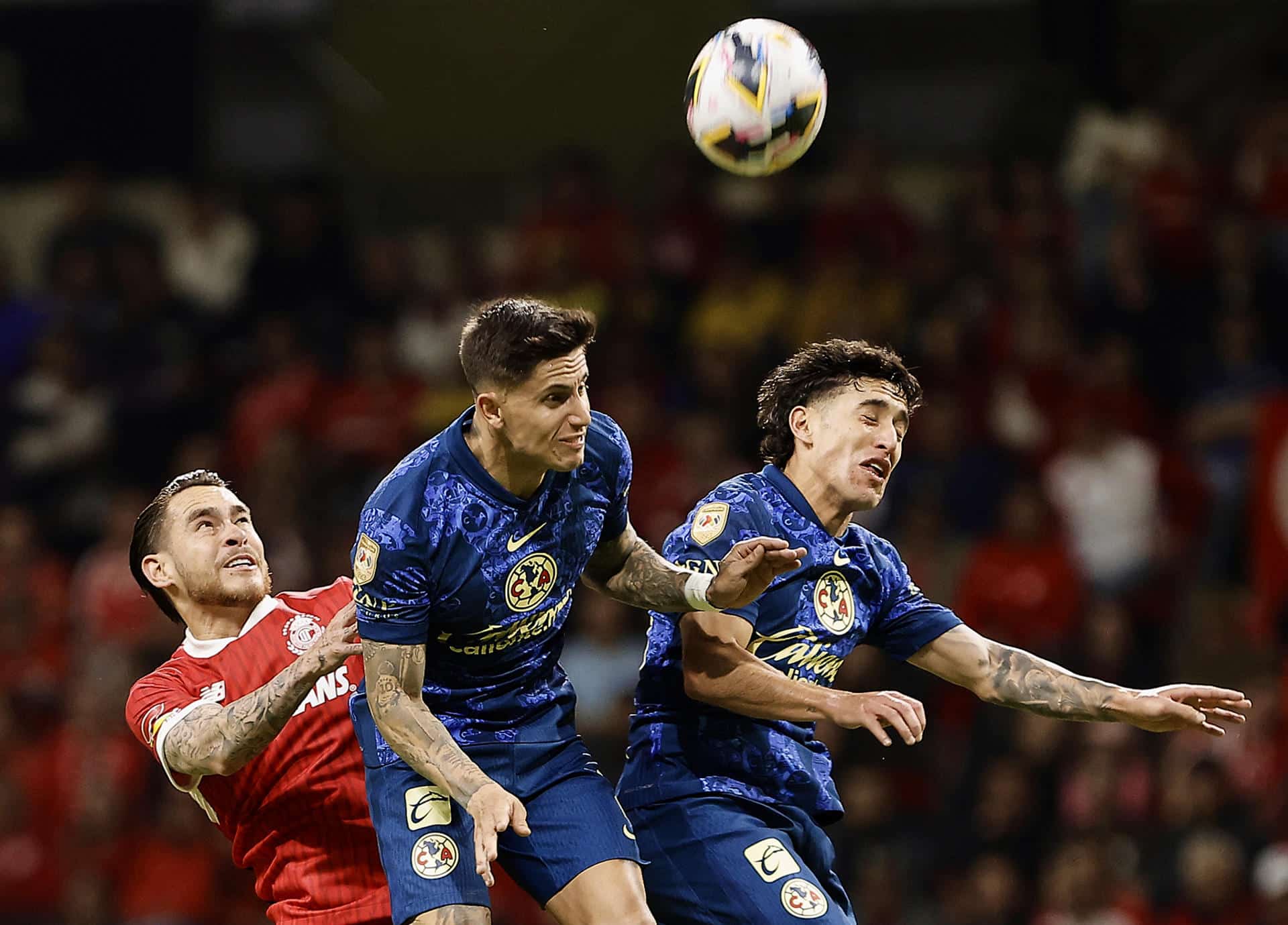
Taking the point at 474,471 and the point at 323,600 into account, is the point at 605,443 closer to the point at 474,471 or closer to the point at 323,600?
the point at 474,471

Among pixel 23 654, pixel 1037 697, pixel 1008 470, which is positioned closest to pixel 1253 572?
pixel 1008 470

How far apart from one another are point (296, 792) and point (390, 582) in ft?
3.30

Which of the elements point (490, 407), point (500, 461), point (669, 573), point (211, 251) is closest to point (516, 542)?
point (500, 461)

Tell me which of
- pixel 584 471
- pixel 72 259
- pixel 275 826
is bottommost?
pixel 275 826

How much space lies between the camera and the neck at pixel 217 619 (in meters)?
5.73

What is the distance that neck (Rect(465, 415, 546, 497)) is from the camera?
493cm

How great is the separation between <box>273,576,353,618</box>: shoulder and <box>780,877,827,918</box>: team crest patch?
1628mm

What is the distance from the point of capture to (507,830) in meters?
5.04

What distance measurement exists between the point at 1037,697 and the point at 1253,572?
5.15 meters

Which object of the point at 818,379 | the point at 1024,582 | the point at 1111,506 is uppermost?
the point at 1111,506

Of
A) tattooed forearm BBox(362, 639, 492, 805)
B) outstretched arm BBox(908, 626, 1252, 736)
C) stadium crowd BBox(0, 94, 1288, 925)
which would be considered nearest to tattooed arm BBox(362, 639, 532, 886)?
tattooed forearm BBox(362, 639, 492, 805)

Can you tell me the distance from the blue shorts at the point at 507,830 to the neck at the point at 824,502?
3.23 feet

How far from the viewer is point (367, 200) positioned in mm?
14664

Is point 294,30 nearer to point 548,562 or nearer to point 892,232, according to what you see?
point 892,232
